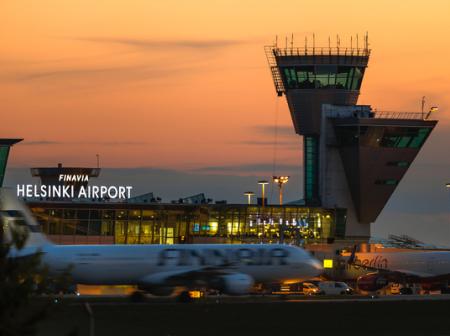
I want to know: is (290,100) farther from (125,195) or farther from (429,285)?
(429,285)

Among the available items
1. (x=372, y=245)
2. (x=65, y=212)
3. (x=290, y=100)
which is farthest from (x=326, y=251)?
(x=65, y=212)

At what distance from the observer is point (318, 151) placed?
167m

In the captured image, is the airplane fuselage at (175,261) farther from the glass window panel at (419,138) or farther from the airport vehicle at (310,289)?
the glass window panel at (419,138)

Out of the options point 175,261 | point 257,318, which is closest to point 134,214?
point 175,261

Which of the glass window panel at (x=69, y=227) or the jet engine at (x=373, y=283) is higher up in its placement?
the glass window panel at (x=69, y=227)

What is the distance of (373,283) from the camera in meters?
129

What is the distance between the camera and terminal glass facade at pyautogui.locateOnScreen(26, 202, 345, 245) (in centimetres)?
15988

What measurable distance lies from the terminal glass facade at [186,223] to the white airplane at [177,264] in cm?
8193

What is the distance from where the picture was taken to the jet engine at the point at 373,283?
12838 cm

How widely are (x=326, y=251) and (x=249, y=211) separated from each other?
46.7 feet

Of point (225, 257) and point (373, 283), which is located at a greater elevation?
point (225, 257)

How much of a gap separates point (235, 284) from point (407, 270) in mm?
59034

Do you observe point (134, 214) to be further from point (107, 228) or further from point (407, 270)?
point (407, 270)

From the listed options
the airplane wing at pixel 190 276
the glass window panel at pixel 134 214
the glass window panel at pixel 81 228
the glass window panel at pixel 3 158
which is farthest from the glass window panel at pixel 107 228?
the airplane wing at pixel 190 276
